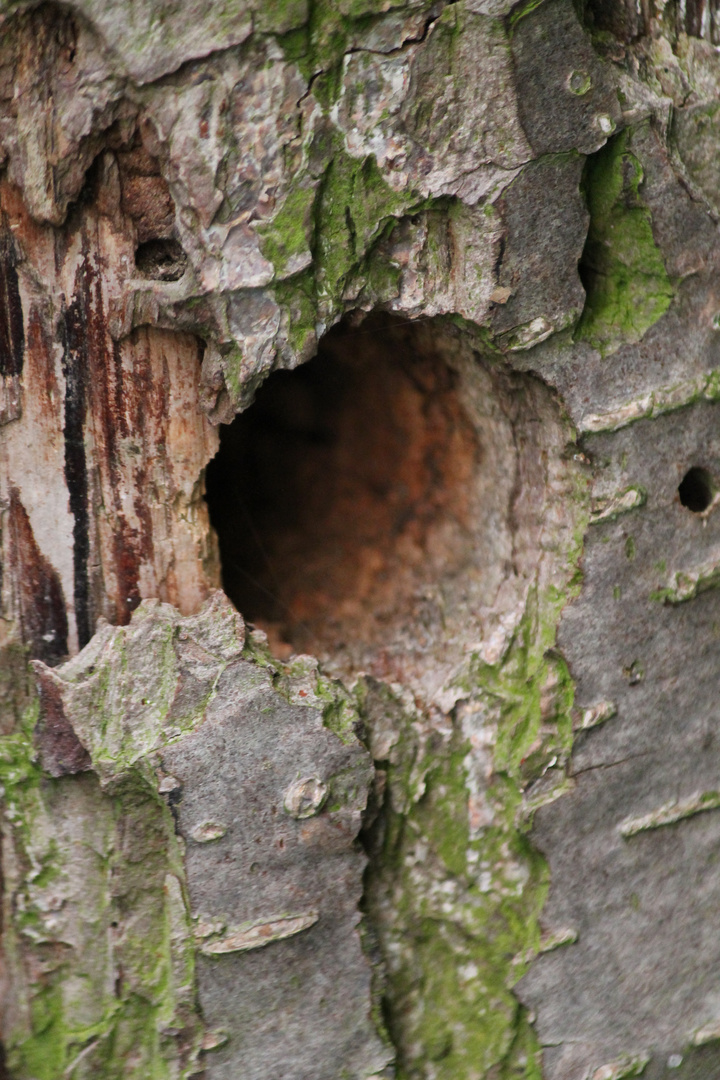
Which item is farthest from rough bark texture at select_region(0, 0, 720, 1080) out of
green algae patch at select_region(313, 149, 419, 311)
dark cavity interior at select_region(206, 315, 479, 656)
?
dark cavity interior at select_region(206, 315, 479, 656)

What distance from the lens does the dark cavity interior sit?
1.61 meters

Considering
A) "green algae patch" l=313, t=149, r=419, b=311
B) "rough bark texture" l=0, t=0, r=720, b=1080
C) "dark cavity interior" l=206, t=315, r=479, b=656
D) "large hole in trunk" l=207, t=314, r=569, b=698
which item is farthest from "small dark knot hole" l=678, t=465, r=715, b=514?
"green algae patch" l=313, t=149, r=419, b=311

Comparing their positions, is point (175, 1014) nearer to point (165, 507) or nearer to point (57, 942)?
point (57, 942)

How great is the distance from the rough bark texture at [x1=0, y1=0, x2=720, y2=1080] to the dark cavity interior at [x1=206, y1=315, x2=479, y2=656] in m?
0.12

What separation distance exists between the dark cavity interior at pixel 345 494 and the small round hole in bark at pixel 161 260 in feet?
1.38

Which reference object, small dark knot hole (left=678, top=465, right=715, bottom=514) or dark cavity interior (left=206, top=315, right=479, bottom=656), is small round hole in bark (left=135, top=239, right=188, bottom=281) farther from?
small dark knot hole (left=678, top=465, right=715, bottom=514)

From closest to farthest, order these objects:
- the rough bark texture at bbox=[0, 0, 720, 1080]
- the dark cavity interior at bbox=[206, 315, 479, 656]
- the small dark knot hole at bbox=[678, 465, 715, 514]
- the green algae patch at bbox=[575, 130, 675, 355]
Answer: the rough bark texture at bbox=[0, 0, 720, 1080] → the green algae patch at bbox=[575, 130, 675, 355] → the small dark knot hole at bbox=[678, 465, 715, 514] → the dark cavity interior at bbox=[206, 315, 479, 656]

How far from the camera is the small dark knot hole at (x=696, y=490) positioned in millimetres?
1349

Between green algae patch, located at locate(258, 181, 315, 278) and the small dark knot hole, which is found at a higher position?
green algae patch, located at locate(258, 181, 315, 278)

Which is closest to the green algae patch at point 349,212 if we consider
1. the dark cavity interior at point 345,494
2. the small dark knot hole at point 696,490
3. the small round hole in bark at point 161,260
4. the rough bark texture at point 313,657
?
the rough bark texture at point 313,657

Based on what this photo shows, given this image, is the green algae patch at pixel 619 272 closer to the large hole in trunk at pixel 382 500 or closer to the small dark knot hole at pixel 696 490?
the large hole in trunk at pixel 382 500

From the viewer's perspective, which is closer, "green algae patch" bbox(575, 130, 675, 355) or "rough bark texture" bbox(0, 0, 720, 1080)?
"rough bark texture" bbox(0, 0, 720, 1080)

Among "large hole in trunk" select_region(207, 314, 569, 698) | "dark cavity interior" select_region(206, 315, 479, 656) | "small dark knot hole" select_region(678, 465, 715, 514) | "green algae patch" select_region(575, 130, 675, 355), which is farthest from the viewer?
"dark cavity interior" select_region(206, 315, 479, 656)

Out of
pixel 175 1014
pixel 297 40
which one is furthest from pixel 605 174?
pixel 175 1014
